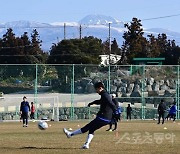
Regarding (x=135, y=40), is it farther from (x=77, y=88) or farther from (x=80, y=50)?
(x=77, y=88)

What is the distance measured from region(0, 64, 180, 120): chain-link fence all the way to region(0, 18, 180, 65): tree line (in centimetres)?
3639

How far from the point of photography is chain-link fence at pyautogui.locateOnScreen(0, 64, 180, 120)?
182ft

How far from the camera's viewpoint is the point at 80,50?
103 meters

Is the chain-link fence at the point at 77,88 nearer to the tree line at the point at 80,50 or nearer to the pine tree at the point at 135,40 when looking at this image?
the tree line at the point at 80,50

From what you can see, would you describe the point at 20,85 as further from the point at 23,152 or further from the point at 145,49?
the point at 145,49

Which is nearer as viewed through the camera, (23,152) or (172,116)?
(23,152)

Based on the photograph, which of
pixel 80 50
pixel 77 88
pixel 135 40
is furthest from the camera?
pixel 135 40

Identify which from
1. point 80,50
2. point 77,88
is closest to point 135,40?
point 80,50

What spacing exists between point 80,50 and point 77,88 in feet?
151

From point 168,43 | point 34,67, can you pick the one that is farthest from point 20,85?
point 168,43

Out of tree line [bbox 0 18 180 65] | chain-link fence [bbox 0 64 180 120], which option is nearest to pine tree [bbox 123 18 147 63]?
tree line [bbox 0 18 180 65]

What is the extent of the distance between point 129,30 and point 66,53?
13.3 meters

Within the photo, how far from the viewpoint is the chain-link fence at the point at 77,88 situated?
55375 mm

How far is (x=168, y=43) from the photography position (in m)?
133
